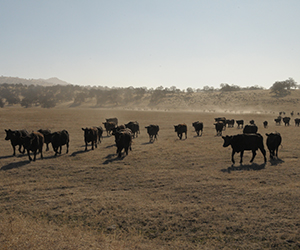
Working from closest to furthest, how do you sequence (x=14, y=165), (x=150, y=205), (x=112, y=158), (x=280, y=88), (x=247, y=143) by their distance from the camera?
1. (x=150, y=205)
2. (x=247, y=143)
3. (x=14, y=165)
4. (x=112, y=158)
5. (x=280, y=88)

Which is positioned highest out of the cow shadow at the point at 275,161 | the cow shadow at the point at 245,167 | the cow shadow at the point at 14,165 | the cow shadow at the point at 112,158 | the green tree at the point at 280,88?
the green tree at the point at 280,88

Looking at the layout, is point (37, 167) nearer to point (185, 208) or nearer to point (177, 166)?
point (177, 166)

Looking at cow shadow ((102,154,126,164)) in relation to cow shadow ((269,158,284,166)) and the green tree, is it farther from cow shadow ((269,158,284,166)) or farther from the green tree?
the green tree

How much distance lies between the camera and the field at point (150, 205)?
5734mm

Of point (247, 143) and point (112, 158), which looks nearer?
point (247, 143)

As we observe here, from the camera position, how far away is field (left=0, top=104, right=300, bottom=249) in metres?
5.73

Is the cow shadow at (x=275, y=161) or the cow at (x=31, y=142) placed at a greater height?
the cow at (x=31, y=142)

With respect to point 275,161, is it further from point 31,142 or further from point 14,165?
point 14,165

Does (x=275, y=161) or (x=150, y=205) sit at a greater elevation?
(x=275, y=161)

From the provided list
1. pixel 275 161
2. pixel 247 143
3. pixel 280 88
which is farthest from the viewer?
pixel 280 88

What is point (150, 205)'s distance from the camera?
7508 mm

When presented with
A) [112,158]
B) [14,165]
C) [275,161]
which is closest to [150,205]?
[112,158]

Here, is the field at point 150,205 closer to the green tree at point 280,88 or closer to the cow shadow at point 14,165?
the cow shadow at point 14,165

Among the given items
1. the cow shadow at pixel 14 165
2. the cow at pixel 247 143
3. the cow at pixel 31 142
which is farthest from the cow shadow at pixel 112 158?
the cow at pixel 247 143
